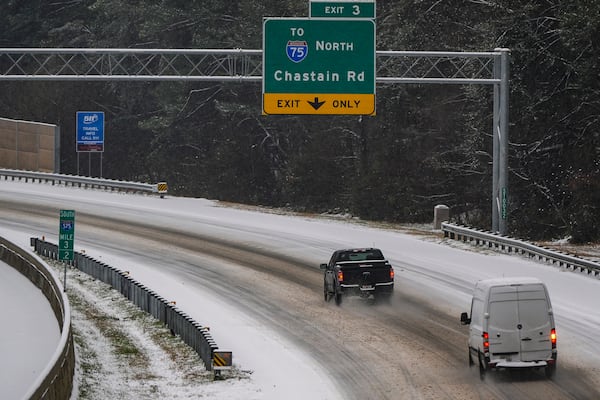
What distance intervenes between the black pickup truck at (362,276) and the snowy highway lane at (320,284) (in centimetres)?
A: 44

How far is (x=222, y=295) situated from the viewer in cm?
3547

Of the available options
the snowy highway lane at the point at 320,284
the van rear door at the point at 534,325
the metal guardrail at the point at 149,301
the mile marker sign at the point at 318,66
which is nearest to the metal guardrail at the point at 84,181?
the snowy highway lane at the point at 320,284

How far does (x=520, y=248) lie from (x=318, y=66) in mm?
9345

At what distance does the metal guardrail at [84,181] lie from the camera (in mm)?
57219

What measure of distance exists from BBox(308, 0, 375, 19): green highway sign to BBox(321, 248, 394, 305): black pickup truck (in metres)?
10.2

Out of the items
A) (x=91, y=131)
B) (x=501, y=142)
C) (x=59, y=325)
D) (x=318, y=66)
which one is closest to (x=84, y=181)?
(x=91, y=131)

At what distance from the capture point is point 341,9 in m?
39.9

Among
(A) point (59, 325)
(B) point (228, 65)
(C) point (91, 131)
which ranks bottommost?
(A) point (59, 325)

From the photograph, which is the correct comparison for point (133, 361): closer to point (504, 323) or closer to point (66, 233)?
point (504, 323)

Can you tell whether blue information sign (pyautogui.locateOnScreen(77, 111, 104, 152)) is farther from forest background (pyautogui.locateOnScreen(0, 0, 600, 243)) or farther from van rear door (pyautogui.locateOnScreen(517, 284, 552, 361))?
van rear door (pyautogui.locateOnScreen(517, 284, 552, 361))

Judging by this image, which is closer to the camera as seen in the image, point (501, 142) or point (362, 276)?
point (362, 276)

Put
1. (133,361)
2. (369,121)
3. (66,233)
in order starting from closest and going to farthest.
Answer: (133,361)
(66,233)
(369,121)

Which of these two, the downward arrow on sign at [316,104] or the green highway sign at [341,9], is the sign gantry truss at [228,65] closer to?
the green highway sign at [341,9]

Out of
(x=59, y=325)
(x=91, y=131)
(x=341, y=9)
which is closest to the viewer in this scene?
(x=59, y=325)
